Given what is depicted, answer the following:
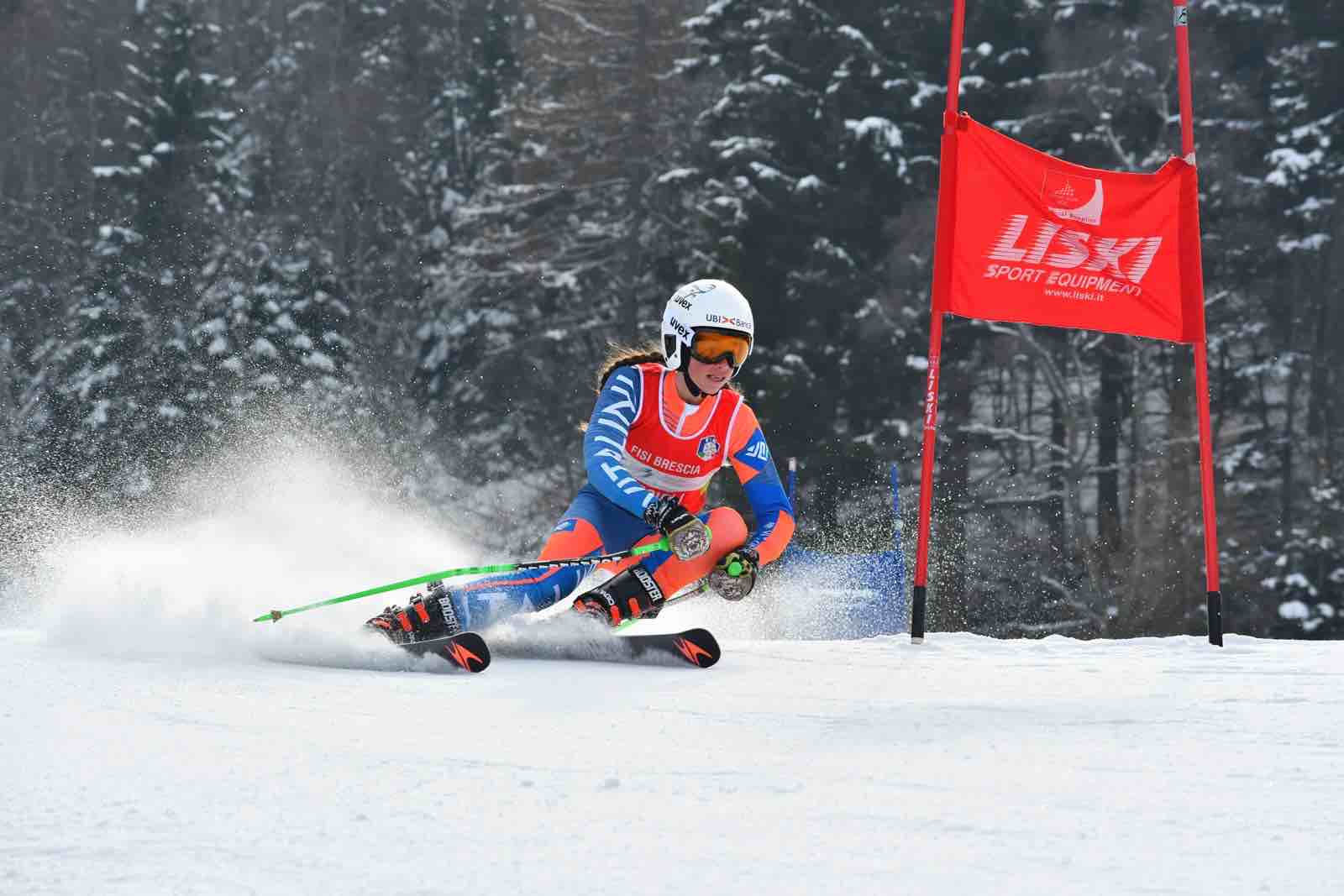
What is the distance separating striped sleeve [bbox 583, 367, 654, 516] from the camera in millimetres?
6207

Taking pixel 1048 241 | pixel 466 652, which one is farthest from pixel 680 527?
pixel 1048 241

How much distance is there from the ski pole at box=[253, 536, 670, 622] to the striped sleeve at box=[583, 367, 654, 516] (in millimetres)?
175

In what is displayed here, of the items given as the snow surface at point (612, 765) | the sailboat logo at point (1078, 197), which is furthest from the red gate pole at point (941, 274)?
the snow surface at point (612, 765)

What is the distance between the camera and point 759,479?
6711mm

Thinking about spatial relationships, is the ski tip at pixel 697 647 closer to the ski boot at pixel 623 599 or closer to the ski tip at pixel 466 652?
the ski boot at pixel 623 599

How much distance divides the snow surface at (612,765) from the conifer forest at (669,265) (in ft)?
43.5

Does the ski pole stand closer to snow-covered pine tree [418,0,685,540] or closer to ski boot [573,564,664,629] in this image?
ski boot [573,564,664,629]

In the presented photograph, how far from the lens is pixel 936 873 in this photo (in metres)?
2.89

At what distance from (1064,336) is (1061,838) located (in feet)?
63.7

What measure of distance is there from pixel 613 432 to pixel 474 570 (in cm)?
83

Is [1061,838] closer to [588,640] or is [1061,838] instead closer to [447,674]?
[447,674]

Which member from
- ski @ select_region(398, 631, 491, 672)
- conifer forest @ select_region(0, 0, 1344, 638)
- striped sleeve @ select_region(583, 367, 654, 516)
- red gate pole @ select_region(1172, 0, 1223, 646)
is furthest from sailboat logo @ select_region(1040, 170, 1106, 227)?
conifer forest @ select_region(0, 0, 1344, 638)

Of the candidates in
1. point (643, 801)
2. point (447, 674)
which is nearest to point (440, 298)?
point (447, 674)

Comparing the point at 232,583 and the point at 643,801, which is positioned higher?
the point at 232,583
